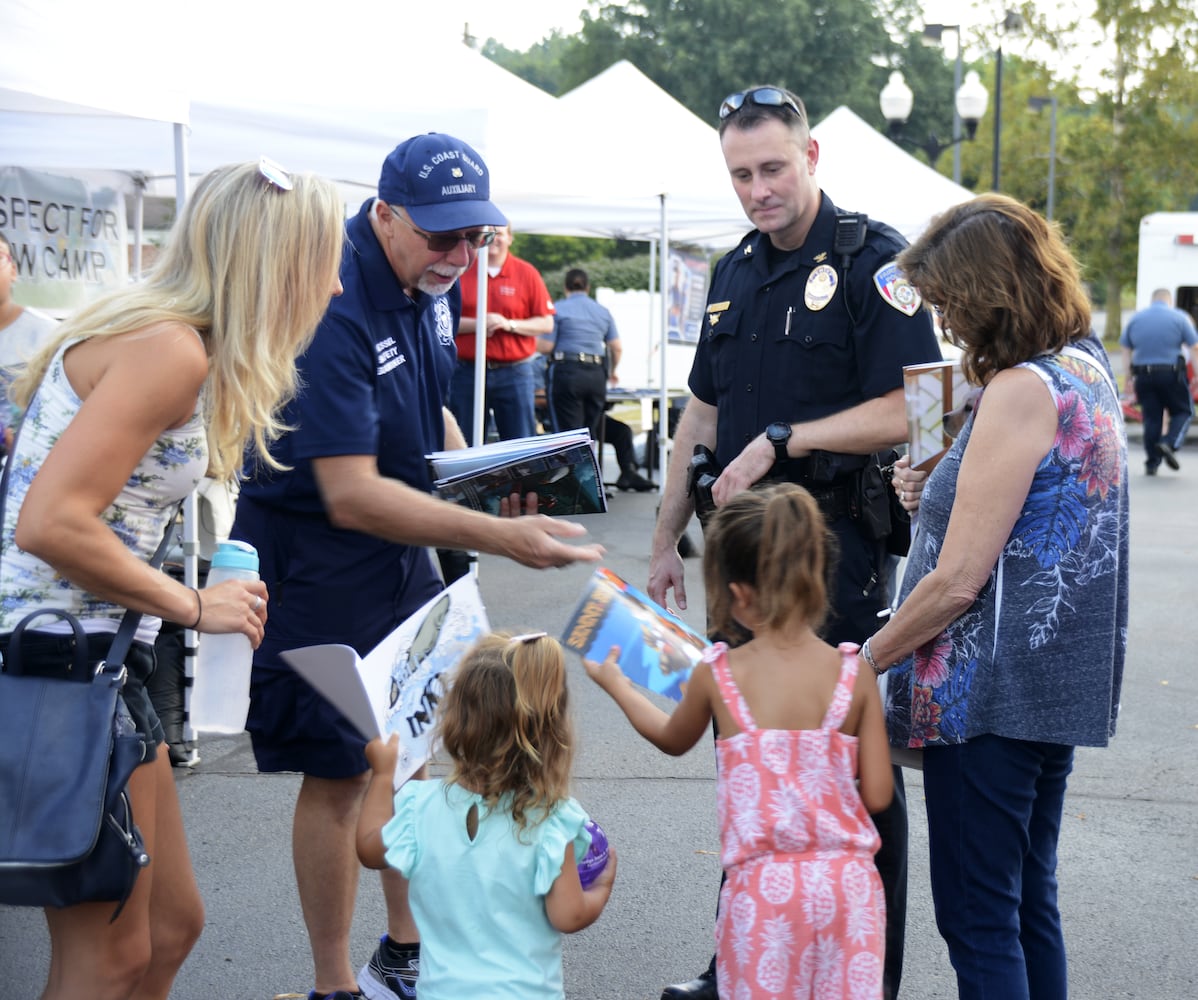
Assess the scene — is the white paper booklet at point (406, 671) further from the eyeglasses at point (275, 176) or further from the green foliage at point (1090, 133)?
the green foliage at point (1090, 133)

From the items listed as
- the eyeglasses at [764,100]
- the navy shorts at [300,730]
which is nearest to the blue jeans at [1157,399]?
the eyeglasses at [764,100]

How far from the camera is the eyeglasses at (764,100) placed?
3.28 meters

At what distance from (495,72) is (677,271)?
7.31 m

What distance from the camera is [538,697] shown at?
2334mm

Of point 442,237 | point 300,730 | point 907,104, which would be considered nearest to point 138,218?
point 442,237

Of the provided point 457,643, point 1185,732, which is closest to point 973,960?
point 457,643

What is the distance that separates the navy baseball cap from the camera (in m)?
2.92

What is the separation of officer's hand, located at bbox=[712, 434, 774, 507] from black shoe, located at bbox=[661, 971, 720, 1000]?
1.18 meters

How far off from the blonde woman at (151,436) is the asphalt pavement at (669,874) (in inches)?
27.6

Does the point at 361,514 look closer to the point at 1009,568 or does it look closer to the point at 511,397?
the point at 1009,568

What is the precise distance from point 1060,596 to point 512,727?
3.28 ft

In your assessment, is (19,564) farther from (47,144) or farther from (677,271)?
(677,271)

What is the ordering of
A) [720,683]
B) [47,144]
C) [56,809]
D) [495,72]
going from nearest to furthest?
[56,809], [720,683], [47,144], [495,72]

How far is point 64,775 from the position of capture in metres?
2.07
